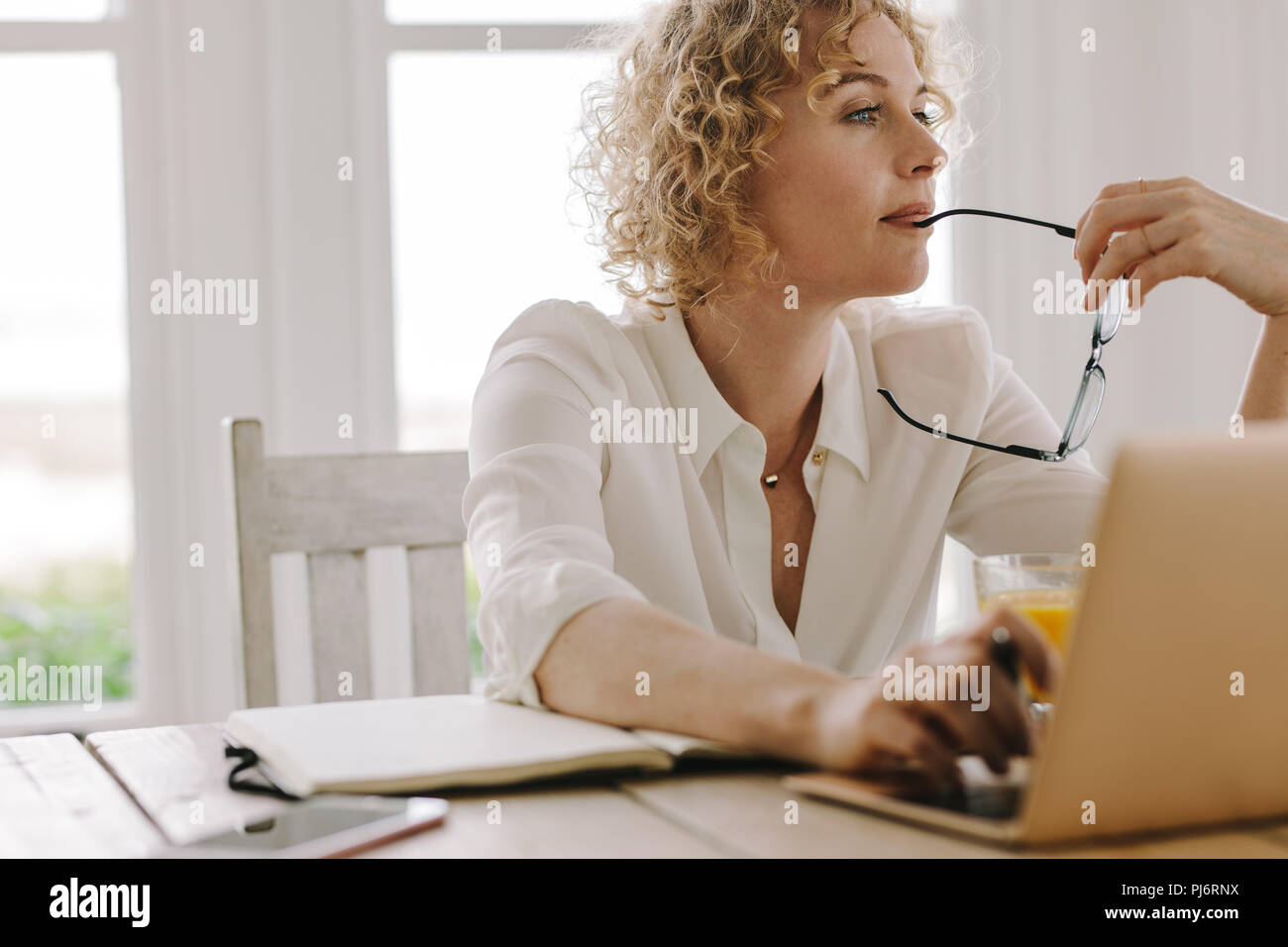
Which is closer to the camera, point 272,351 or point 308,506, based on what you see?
point 308,506

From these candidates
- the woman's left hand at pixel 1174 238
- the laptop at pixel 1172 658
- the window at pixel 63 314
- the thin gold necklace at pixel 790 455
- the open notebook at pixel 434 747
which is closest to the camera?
the laptop at pixel 1172 658

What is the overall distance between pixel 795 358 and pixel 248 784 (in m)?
0.85

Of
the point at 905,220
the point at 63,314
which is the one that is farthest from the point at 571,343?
the point at 63,314

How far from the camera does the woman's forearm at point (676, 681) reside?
692 mm

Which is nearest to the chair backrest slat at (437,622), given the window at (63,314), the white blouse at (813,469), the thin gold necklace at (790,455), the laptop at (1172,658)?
the white blouse at (813,469)

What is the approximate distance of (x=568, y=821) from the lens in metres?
0.63

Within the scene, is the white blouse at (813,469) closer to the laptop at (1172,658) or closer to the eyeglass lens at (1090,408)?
the eyeglass lens at (1090,408)

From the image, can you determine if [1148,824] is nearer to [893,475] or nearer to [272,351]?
[893,475]

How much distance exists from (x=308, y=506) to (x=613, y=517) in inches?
14.4

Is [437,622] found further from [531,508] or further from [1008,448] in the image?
[1008,448]

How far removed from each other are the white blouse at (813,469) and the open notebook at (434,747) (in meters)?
0.32

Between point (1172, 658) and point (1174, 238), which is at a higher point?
point (1174, 238)

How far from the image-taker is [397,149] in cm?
283
